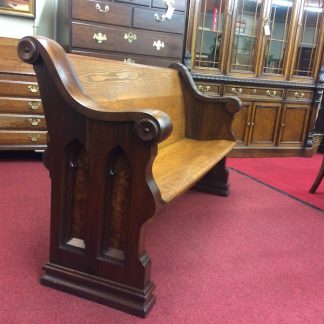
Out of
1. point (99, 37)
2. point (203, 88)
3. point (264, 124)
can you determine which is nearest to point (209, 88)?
point (203, 88)

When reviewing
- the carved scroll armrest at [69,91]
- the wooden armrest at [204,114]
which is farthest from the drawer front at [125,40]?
the carved scroll armrest at [69,91]

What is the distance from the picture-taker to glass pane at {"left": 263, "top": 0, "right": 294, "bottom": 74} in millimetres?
3742

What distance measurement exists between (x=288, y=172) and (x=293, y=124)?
0.87 m

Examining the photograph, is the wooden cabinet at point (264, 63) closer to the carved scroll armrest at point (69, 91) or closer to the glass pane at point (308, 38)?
the glass pane at point (308, 38)

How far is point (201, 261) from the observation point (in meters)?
1.67

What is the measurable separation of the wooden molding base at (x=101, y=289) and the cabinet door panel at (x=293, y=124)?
3196 mm

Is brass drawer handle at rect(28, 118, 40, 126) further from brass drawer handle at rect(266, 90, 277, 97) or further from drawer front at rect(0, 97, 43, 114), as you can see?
brass drawer handle at rect(266, 90, 277, 97)

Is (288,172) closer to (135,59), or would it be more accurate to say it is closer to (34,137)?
(135,59)

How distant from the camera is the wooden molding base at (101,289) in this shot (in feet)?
4.19

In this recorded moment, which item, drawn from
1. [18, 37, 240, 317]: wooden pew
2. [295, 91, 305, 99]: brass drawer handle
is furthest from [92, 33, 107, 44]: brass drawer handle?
[295, 91, 305, 99]: brass drawer handle

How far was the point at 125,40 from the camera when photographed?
3111 millimetres

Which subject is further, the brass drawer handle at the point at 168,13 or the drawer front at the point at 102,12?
the brass drawer handle at the point at 168,13

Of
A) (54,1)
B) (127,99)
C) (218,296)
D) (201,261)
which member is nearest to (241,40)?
(54,1)

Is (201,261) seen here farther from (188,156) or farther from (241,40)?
(241,40)
